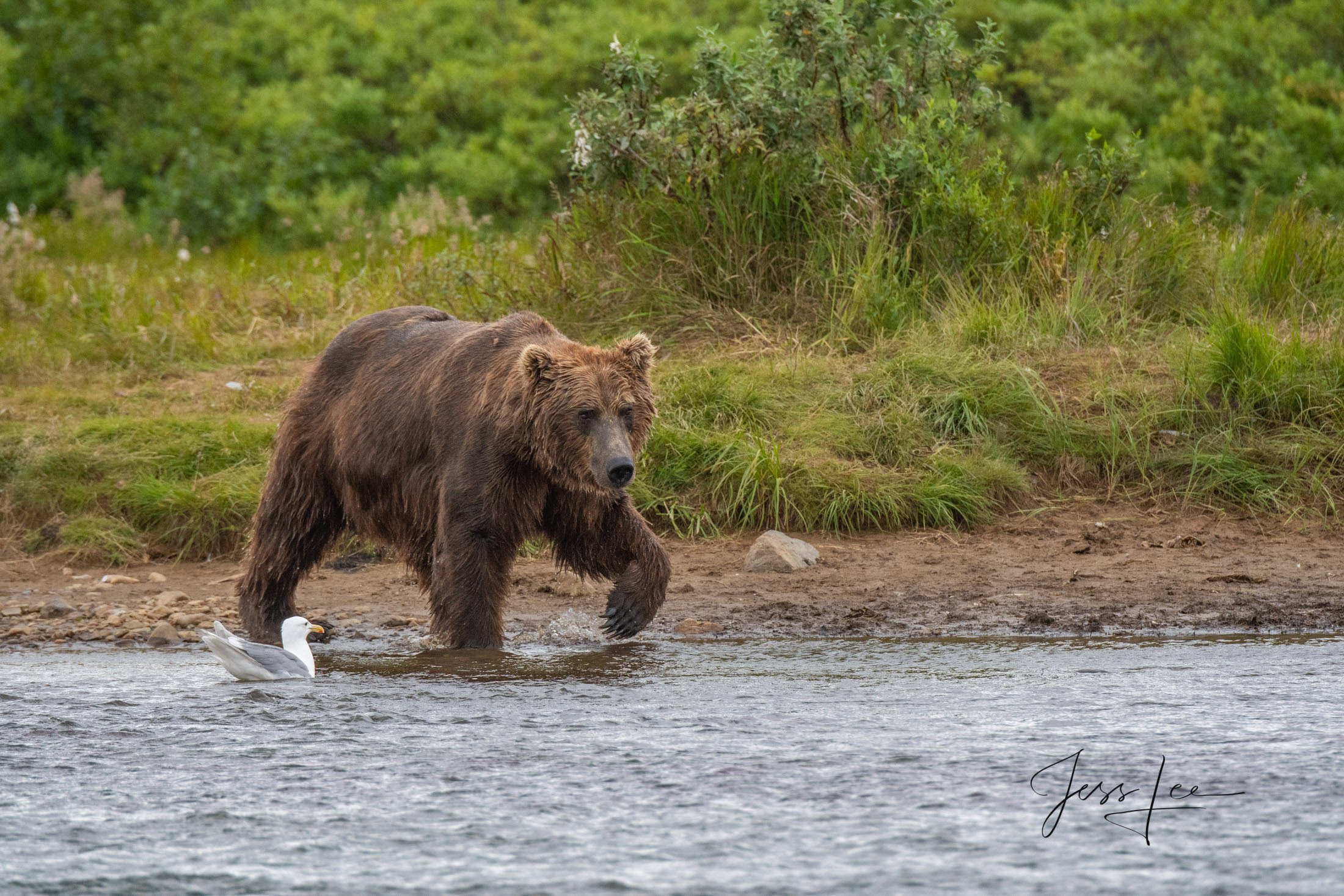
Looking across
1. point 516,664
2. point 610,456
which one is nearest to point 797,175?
point 610,456

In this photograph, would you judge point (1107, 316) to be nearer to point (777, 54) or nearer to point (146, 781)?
point (777, 54)

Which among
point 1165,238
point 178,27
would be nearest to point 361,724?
point 1165,238

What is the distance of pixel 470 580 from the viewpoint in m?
5.54

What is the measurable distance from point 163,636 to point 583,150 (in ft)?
14.2

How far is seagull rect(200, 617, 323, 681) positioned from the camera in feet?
17.0

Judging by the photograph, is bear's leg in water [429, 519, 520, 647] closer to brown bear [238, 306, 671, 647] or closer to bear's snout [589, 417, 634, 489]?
brown bear [238, 306, 671, 647]

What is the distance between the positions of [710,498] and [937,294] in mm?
2214

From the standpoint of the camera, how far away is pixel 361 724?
4605mm

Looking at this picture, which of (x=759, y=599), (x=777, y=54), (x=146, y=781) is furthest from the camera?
(x=777, y=54)

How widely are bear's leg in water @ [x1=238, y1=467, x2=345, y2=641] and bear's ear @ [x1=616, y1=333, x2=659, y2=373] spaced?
1551 millimetres

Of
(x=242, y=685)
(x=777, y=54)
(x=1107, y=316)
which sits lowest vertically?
(x=242, y=685)

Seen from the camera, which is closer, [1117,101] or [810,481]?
[810,481]

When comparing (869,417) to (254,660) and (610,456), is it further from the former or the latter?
(254,660)
